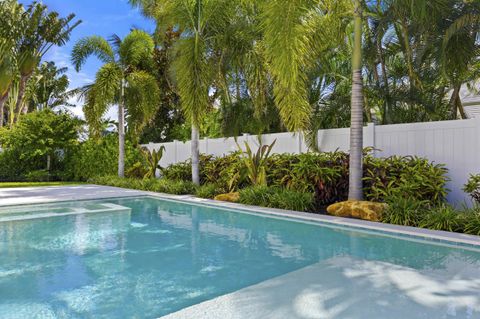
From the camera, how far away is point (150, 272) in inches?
166

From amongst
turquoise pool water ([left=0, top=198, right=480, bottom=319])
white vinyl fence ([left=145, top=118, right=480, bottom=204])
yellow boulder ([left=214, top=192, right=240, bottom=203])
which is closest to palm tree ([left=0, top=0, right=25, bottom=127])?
turquoise pool water ([left=0, top=198, right=480, bottom=319])

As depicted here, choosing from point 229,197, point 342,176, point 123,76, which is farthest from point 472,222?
point 123,76

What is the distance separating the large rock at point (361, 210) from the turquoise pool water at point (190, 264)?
0.85m

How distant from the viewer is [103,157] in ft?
57.8

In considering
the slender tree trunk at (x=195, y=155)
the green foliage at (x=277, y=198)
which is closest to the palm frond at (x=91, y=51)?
the slender tree trunk at (x=195, y=155)

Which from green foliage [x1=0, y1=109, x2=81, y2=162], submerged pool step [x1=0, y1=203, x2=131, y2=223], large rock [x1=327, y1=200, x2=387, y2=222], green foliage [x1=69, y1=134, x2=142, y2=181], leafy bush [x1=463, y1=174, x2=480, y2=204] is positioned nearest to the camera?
leafy bush [x1=463, y1=174, x2=480, y2=204]

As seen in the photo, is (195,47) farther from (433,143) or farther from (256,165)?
(433,143)

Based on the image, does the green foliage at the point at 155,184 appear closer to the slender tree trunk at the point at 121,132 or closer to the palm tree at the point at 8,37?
the slender tree trunk at the point at 121,132

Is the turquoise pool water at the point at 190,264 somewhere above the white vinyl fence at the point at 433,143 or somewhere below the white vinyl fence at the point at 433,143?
below

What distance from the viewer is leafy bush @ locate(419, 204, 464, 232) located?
612 cm

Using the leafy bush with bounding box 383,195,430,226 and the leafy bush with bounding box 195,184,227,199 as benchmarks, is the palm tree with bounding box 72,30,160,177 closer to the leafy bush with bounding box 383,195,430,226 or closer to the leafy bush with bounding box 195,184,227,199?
the leafy bush with bounding box 195,184,227,199

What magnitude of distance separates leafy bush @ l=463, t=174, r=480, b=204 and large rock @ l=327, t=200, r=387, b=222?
152 centimetres

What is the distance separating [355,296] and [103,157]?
53.0ft

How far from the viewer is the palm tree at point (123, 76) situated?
47.7 ft
